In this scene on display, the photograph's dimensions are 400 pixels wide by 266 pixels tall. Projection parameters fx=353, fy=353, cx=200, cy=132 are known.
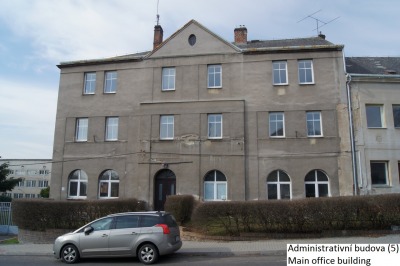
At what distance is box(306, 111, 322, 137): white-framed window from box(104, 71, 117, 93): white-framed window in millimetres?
13074

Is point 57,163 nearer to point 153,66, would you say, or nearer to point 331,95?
point 153,66

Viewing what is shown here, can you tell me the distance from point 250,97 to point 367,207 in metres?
10.4

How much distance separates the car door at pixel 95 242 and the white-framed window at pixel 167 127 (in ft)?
37.4

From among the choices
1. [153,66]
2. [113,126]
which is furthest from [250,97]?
[113,126]

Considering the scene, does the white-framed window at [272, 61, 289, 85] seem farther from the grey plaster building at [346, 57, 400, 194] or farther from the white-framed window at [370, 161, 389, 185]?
the white-framed window at [370, 161, 389, 185]

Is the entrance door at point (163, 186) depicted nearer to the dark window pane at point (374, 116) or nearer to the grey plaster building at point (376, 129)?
the grey plaster building at point (376, 129)

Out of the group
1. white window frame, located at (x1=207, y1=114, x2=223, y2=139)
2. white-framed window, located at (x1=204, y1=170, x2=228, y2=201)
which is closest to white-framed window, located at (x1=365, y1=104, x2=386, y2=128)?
white window frame, located at (x1=207, y1=114, x2=223, y2=139)

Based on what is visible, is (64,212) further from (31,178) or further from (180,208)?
(31,178)

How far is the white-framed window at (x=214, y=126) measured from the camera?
881 inches

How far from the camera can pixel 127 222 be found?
1191 centimetres

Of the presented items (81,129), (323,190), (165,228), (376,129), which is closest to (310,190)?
(323,190)

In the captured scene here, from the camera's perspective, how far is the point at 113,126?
78.4 feet

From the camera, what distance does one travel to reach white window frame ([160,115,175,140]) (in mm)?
22875

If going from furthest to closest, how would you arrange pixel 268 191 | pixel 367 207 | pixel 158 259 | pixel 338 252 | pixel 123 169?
1. pixel 123 169
2. pixel 268 191
3. pixel 367 207
4. pixel 158 259
5. pixel 338 252
